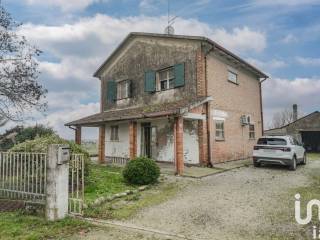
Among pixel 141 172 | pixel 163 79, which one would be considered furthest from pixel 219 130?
pixel 141 172

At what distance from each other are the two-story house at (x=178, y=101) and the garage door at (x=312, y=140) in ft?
41.7

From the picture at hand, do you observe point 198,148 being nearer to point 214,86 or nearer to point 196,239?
point 214,86

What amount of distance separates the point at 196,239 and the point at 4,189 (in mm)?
6183

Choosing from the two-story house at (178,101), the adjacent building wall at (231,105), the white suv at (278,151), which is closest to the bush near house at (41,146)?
the two-story house at (178,101)

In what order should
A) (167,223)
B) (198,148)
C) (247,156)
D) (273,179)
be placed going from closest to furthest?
(167,223), (273,179), (198,148), (247,156)

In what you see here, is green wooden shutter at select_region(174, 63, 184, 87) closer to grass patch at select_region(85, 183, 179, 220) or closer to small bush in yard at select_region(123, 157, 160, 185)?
small bush in yard at select_region(123, 157, 160, 185)

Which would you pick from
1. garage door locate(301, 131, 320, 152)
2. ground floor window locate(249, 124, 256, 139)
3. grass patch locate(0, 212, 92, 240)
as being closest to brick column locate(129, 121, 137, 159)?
grass patch locate(0, 212, 92, 240)

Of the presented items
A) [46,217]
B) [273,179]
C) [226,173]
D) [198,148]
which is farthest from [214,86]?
[46,217]

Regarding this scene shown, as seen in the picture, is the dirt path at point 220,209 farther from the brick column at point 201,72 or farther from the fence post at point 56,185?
the brick column at point 201,72

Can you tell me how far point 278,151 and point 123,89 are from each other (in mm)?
11691

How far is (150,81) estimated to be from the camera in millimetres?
19469

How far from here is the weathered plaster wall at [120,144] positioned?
21.1m

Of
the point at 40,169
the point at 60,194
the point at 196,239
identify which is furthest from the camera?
the point at 40,169

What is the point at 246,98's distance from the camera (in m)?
21.5
